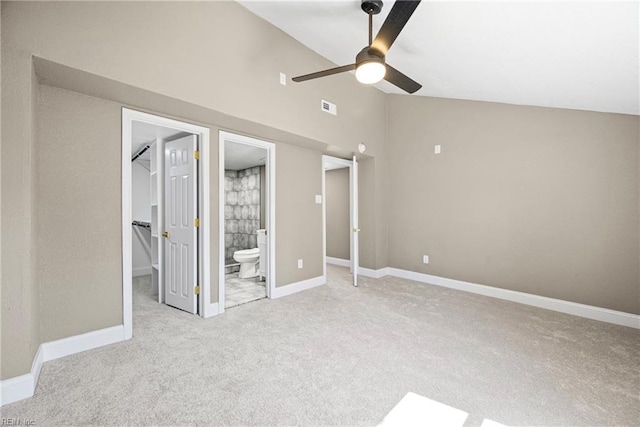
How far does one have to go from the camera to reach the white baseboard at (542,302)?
2855 mm

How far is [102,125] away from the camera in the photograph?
2289mm

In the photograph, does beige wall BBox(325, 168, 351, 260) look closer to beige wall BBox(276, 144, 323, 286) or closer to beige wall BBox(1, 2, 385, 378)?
beige wall BBox(276, 144, 323, 286)

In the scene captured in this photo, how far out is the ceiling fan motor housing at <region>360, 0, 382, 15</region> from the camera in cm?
224

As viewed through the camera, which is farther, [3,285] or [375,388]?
[375,388]

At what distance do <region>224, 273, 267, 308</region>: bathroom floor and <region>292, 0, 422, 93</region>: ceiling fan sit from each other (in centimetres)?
264

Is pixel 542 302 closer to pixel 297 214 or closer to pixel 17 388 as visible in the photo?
pixel 297 214

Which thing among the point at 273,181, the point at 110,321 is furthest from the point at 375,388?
the point at 273,181

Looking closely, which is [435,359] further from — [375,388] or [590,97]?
[590,97]

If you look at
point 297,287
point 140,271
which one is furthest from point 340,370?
point 140,271

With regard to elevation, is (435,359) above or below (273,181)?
below

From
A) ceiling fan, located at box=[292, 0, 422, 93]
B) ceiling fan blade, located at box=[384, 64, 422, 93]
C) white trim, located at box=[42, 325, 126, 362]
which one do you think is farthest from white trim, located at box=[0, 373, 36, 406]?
ceiling fan blade, located at box=[384, 64, 422, 93]

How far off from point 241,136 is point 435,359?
2.93 meters

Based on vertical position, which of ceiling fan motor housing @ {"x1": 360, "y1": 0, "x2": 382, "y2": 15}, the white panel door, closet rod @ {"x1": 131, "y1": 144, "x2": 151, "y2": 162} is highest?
ceiling fan motor housing @ {"x1": 360, "y1": 0, "x2": 382, "y2": 15}

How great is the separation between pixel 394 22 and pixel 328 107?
2.05 meters
